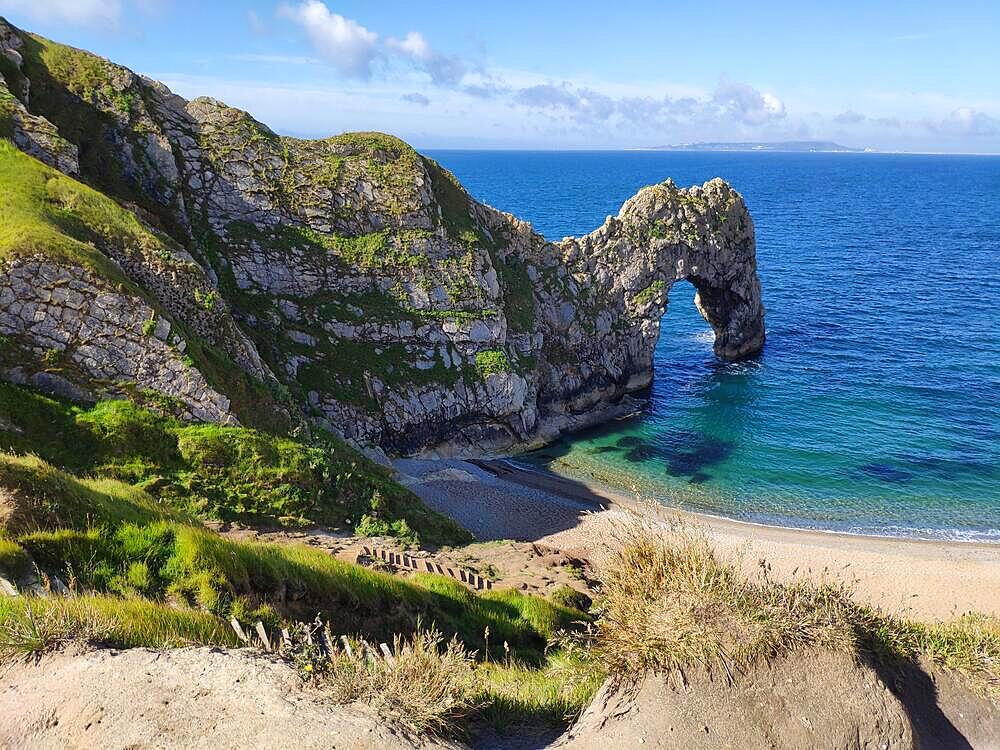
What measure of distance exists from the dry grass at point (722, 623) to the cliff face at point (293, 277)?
1940cm

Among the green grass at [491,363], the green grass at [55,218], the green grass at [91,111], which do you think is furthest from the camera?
the green grass at [491,363]

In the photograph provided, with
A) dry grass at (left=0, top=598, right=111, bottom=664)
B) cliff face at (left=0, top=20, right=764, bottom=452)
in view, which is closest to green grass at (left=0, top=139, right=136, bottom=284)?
cliff face at (left=0, top=20, right=764, bottom=452)

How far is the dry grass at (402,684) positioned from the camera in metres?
8.84

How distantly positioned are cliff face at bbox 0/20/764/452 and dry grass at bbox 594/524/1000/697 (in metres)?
19.4

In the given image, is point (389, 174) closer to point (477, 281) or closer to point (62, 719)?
point (477, 281)

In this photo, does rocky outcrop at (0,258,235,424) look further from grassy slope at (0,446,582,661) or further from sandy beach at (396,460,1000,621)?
sandy beach at (396,460,1000,621)

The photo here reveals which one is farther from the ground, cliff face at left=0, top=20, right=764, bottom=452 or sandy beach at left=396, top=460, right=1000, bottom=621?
cliff face at left=0, top=20, right=764, bottom=452

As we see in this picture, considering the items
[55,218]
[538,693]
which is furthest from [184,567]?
[55,218]

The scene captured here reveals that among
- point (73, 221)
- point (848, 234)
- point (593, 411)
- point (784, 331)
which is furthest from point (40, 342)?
point (848, 234)

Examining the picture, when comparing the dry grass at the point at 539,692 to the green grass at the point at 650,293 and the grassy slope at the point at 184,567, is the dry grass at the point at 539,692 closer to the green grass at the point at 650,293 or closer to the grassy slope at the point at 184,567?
the grassy slope at the point at 184,567

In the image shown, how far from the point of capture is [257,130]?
46.8 meters

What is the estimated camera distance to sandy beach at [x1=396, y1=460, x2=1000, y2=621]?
3141cm

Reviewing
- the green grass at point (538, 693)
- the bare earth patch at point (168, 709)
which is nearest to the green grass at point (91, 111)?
the bare earth patch at point (168, 709)

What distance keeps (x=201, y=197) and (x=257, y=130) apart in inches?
288
